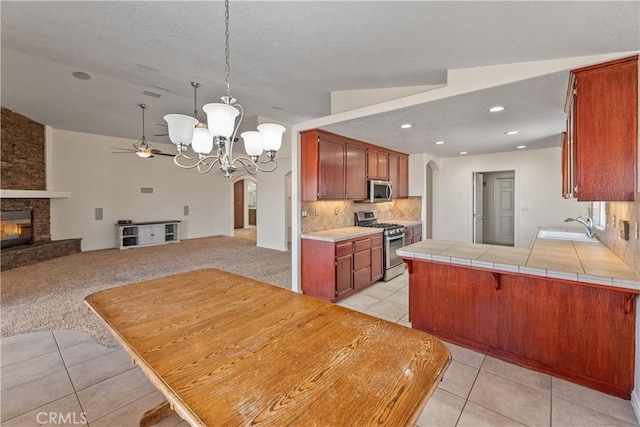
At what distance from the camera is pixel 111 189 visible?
7465mm

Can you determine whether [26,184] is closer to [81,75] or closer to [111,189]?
[111,189]

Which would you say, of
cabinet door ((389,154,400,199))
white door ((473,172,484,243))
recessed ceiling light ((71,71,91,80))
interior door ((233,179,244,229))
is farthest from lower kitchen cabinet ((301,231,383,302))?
interior door ((233,179,244,229))

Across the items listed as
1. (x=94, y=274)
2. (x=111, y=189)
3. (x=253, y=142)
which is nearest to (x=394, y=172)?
(x=253, y=142)

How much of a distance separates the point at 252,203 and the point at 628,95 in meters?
12.8

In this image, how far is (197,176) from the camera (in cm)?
923

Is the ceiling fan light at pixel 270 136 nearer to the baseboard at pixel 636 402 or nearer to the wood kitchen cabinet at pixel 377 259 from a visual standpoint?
the wood kitchen cabinet at pixel 377 259

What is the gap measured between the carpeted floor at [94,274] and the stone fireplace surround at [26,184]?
0.90 feet

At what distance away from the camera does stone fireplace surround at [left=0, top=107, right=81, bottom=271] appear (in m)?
5.54

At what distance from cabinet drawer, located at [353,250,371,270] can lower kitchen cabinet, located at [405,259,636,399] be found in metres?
1.21

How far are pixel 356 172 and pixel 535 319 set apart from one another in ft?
9.96

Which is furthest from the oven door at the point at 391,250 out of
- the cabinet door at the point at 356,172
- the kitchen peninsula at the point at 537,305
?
the kitchen peninsula at the point at 537,305

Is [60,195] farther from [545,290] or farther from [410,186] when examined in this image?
[545,290]

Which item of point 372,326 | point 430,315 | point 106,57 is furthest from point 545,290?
point 106,57

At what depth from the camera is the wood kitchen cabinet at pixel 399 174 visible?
554 centimetres
